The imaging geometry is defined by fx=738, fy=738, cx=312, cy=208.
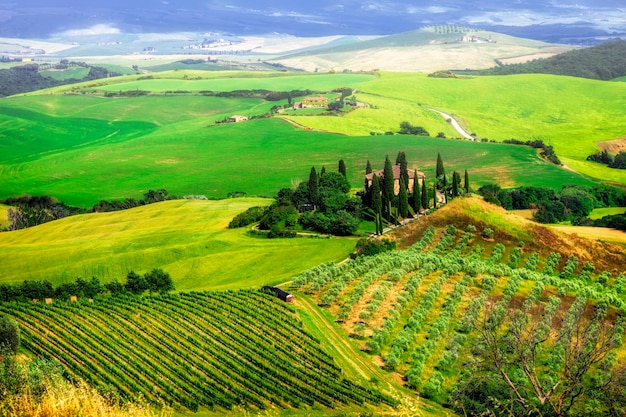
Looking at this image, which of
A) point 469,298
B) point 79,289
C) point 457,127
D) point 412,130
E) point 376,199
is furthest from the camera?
point 457,127

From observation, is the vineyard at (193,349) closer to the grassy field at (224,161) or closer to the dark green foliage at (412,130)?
the grassy field at (224,161)

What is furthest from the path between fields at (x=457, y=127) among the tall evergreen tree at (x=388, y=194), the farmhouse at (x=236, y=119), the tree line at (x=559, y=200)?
the tall evergreen tree at (x=388, y=194)

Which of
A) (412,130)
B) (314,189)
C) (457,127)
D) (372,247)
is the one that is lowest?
(372,247)

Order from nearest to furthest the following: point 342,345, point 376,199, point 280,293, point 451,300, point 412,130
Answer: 1. point 342,345
2. point 451,300
3. point 280,293
4. point 376,199
5. point 412,130

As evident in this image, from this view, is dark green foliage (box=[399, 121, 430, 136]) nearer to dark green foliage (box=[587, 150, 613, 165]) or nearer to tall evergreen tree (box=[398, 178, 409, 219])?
dark green foliage (box=[587, 150, 613, 165])

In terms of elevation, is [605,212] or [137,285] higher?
[137,285]

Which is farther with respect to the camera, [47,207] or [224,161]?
[224,161]

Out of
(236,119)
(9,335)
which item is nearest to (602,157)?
(236,119)

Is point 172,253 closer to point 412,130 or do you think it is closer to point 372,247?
point 372,247
